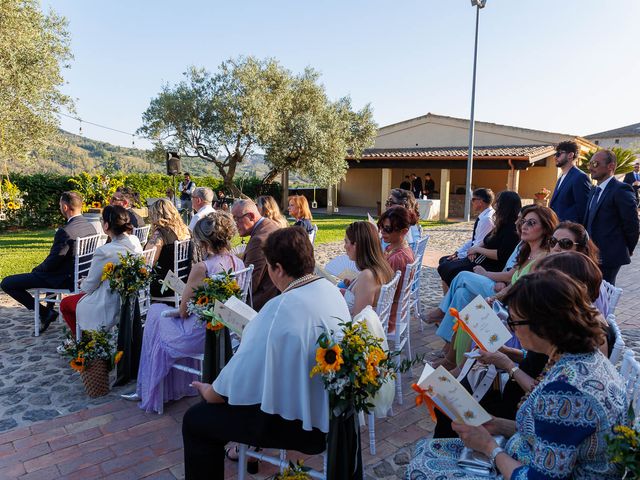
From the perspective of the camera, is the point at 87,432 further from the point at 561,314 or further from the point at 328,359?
the point at 561,314

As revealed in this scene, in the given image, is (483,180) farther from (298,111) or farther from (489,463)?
(489,463)

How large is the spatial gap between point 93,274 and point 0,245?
962 cm

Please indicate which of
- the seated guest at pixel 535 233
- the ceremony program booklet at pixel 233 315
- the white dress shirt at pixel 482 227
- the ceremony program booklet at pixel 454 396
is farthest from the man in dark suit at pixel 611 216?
the ceremony program booklet at pixel 233 315

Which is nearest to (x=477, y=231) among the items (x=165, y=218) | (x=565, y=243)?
(x=565, y=243)

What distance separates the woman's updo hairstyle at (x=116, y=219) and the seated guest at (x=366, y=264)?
223 cm

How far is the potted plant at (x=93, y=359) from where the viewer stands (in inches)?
148

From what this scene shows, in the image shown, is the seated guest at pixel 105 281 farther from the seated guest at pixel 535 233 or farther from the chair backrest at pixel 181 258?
the seated guest at pixel 535 233

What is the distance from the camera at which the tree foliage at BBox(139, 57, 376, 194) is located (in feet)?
63.2

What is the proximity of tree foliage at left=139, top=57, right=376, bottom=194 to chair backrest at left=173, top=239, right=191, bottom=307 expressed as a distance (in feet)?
48.8

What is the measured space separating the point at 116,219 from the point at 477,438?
370 cm

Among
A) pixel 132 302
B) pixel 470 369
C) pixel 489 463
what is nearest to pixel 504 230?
pixel 470 369

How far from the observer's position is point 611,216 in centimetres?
486

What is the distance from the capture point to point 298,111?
21.3m

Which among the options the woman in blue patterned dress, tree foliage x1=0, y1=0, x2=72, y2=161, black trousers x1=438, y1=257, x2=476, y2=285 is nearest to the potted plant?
the woman in blue patterned dress
